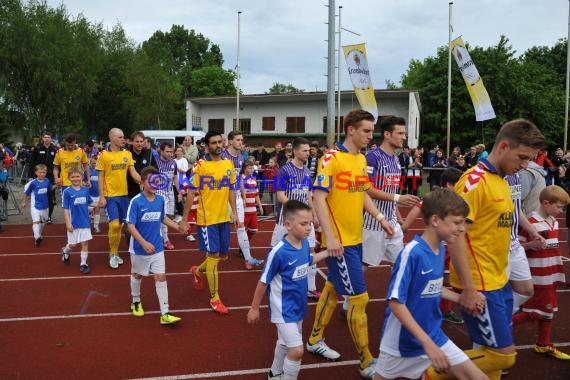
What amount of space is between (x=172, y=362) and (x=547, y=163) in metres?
15.1

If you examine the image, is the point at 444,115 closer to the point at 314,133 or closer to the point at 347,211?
the point at 314,133

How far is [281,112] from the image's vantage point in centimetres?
3469

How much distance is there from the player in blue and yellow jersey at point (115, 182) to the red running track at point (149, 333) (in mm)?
517

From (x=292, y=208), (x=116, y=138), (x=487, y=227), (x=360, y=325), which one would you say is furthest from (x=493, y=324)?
(x=116, y=138)

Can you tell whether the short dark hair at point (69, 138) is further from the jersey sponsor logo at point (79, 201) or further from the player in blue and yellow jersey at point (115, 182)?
the jersey sponsor logo at point (79, 201)

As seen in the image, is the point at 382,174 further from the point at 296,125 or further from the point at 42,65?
the point at 42,65

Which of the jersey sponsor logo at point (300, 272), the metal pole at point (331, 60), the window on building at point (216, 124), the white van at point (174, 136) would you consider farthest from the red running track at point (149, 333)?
the window on building at point (216, 124)

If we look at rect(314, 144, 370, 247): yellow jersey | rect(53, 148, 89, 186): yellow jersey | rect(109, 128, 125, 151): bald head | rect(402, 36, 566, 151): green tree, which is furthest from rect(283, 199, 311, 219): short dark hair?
rect(402, 36, 566, 151): green tree

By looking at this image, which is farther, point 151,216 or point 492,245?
point 151,216

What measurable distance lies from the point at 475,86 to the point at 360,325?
1482 centimetres

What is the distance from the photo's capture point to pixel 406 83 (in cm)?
6700

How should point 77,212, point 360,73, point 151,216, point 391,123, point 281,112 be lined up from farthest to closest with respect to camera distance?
point 281,112
point 360,73
point 77,212
point 151,216
point 391,123

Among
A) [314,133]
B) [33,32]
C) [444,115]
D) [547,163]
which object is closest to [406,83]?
[444,115]

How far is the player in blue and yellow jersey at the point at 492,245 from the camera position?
10.0 ft
